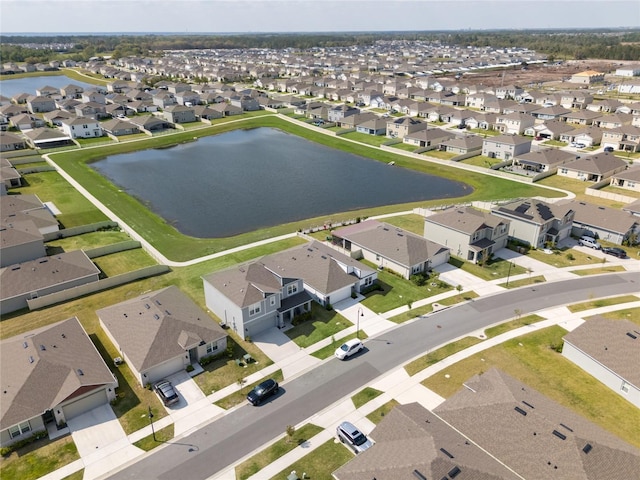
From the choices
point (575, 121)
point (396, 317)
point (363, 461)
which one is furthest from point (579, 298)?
point (575, 121)

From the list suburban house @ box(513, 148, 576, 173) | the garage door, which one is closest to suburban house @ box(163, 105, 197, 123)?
suburban house @ box(513, 148, 576, 173)

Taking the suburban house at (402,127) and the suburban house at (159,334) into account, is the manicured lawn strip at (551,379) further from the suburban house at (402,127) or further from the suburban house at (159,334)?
the suburban house at (402,127)

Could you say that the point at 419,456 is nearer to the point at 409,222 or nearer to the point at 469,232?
the point at 469,232

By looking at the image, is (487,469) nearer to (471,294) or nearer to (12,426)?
(471,294)

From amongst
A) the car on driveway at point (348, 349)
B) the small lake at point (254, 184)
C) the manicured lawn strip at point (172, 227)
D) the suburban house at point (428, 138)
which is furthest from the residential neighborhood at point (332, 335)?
the suburban house at point (428, 138)

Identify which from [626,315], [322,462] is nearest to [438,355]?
[322,462]

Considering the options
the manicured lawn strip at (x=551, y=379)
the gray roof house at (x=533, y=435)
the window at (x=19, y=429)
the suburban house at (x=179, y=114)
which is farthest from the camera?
the suburban house at (x=179, y=114)
